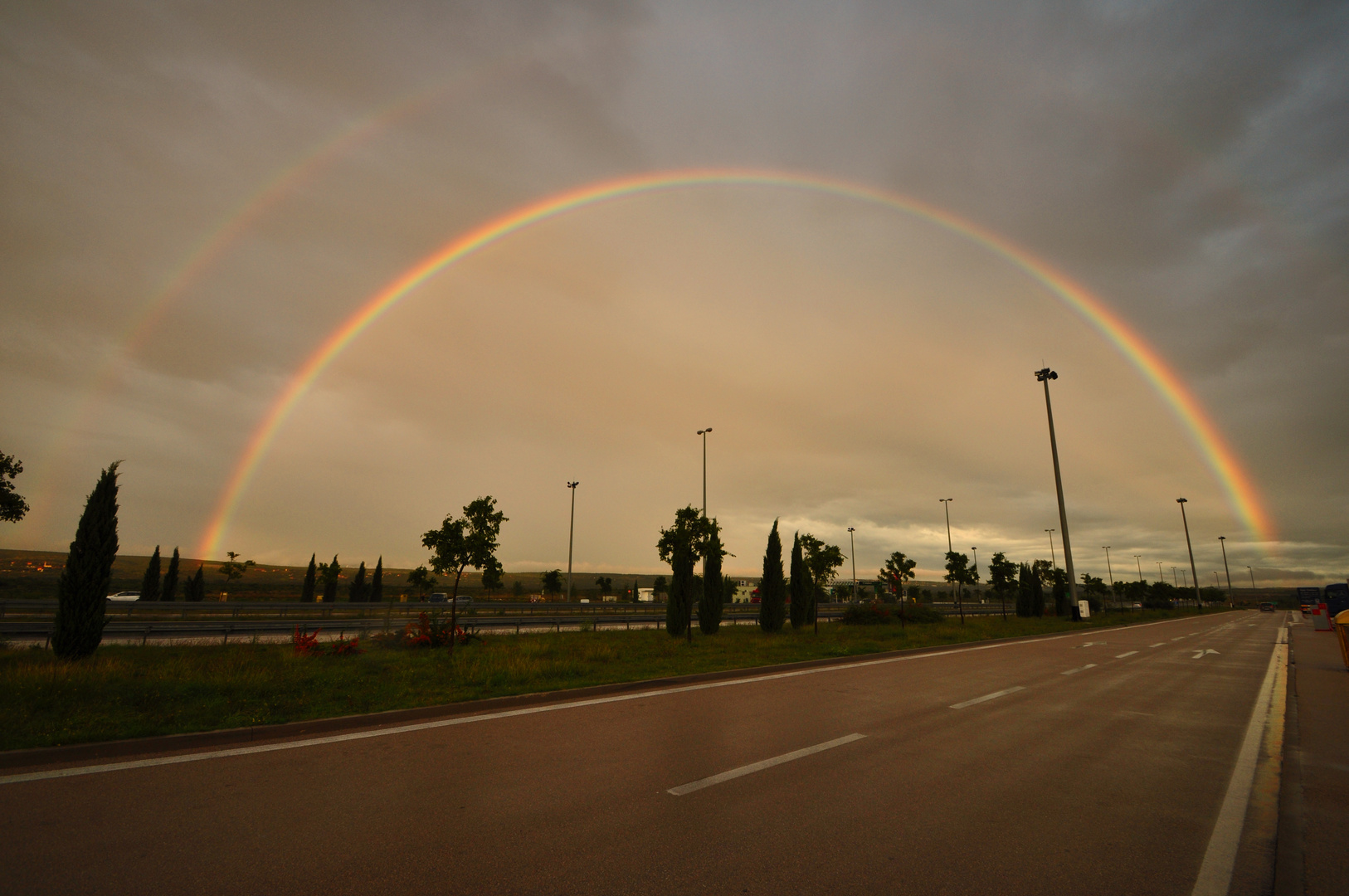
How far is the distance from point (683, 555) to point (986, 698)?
14481mm

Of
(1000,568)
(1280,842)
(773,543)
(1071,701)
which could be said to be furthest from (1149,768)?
(1000,568)

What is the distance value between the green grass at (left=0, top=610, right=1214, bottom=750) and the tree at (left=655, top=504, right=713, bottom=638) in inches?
187

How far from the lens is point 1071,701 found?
10.9 m

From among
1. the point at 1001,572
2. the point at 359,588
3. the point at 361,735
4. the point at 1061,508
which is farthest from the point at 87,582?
the point at 1001,572

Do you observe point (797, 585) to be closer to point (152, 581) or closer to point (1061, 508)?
point (1061, 508)

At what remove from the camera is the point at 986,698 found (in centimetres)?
1118

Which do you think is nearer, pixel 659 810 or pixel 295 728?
pixel 659 810

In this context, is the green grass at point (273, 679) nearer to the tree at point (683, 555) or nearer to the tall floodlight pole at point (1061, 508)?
the tree at point (683, 555)

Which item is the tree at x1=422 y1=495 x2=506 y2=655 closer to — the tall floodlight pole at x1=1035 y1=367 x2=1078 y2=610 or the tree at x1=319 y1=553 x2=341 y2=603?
the tall floodlight pole at x1=1035 y1=367 x2=1078 y2=610

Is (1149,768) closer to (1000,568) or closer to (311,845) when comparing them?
(311,845)

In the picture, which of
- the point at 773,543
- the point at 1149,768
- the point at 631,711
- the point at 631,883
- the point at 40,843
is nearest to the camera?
the point at 631,883

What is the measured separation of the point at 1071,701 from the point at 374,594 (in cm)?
6946

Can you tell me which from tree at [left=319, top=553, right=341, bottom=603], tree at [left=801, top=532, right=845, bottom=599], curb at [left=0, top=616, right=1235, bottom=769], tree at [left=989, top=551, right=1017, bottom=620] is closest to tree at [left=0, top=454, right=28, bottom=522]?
curb at [left=0, top=616, right=1235, bottom=769]

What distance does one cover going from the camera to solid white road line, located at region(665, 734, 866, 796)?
5.82 m
